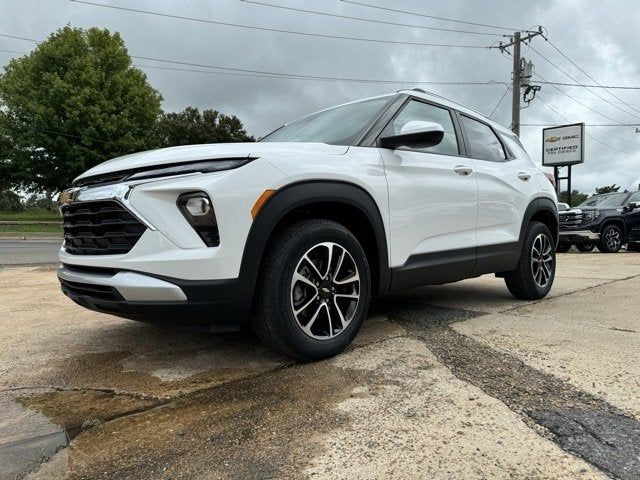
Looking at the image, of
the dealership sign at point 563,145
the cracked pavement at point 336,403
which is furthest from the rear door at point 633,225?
the dealership sign at point 563,145

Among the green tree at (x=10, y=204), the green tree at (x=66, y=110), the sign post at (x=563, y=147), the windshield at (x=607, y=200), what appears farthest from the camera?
the green tree at (x=10, y=204)

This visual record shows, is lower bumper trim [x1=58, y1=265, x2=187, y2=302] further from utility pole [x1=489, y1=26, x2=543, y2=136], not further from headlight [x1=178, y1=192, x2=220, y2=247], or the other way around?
utility pole [x1=489, y1=26, x2=543, y2=136]

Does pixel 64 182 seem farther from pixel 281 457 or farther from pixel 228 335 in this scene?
pixel 281 457

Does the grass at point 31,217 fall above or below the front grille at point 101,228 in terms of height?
below

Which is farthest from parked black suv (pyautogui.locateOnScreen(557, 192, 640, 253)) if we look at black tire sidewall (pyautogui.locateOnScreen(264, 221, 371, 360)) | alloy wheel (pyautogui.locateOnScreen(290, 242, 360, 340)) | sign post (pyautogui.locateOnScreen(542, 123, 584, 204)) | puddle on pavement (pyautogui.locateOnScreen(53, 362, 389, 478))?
sign post (pyautogui.locateOnScreen(542, 123, 584, 204))

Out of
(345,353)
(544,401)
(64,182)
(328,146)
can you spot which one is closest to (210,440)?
(345,353)

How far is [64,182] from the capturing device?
27.3m

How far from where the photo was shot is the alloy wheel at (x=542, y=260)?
4.85 m

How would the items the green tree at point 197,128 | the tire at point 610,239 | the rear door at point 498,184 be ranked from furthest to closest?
the green tree at point 197,128 → the tire at point 610,239 → the rear door at point 498,184

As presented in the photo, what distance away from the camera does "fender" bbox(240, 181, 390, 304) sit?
256 cm

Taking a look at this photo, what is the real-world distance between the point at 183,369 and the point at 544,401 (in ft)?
6.34

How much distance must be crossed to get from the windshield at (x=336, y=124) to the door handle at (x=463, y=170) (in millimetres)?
762

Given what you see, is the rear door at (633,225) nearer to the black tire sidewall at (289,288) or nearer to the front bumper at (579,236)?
the front bumper at (579,236)

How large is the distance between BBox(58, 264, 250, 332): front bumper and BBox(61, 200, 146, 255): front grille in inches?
5.7
